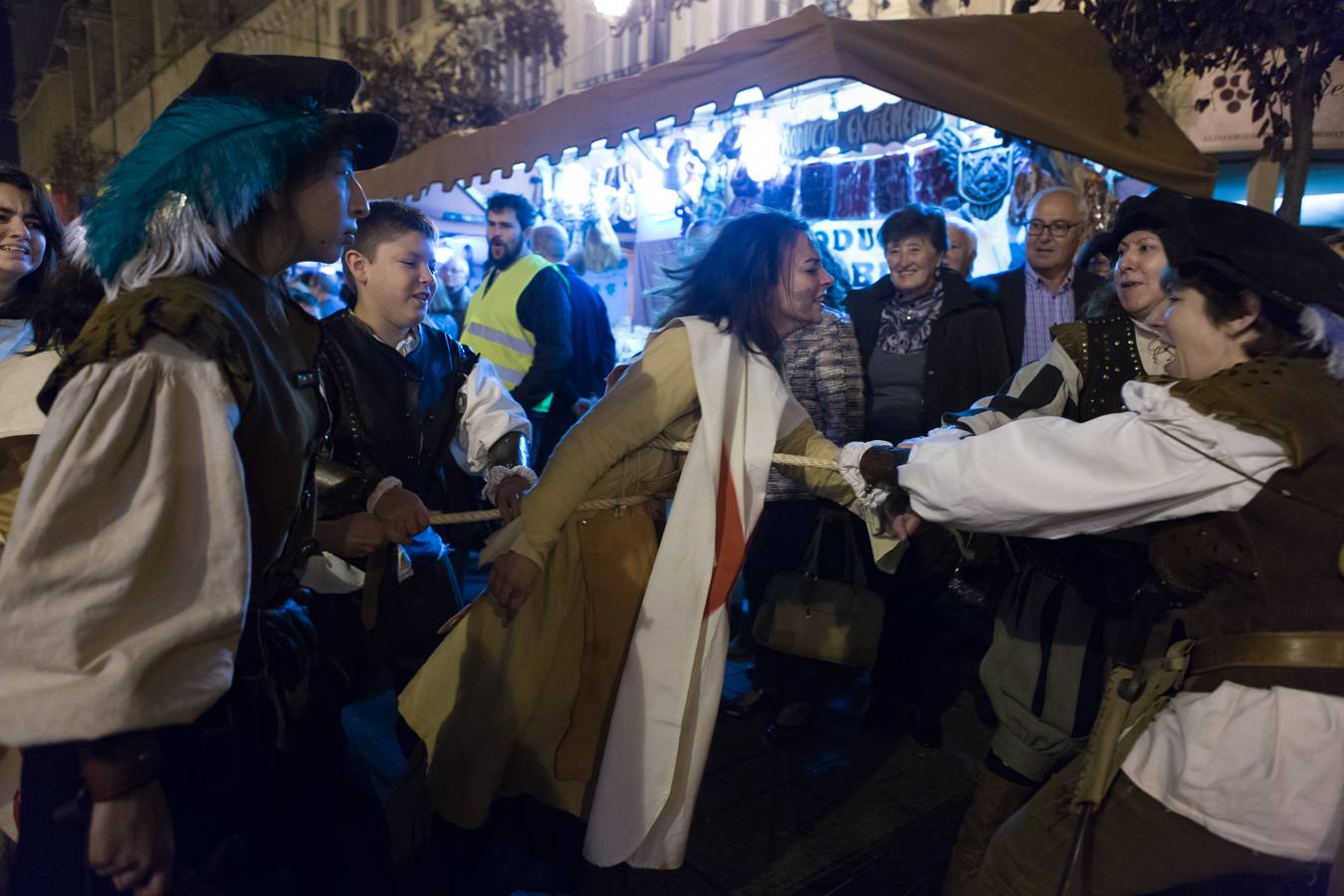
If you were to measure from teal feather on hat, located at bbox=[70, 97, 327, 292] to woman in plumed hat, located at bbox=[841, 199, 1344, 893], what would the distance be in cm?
155

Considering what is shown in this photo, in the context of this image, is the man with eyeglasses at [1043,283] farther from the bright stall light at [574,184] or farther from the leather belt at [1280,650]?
the bright stall light at [574,184]

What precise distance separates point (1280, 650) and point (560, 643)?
1649 millimetres

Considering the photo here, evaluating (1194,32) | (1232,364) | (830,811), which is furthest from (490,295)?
(1232,364)

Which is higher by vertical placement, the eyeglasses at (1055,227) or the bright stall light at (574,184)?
the bright stall light at (574,184)

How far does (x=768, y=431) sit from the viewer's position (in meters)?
2.39

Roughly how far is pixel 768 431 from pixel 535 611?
827 mm

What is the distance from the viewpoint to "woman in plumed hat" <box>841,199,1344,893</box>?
1535mm

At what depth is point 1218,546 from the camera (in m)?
1.63

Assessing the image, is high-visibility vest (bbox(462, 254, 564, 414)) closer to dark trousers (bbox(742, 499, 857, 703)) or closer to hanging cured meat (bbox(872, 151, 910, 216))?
dark trousers (bbox(742, 499, 857, 703))

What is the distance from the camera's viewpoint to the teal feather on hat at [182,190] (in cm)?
143

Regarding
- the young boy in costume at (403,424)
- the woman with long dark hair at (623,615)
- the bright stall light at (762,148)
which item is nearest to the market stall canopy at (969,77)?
the bright stall light at (762,148)

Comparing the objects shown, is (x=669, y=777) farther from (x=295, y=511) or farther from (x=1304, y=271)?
(x=1304, y=271)

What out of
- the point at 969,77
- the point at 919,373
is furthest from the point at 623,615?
the point at 969,77

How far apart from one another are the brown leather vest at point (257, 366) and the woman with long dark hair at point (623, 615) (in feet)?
2.32
